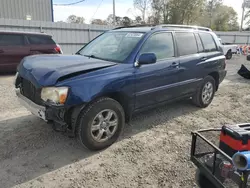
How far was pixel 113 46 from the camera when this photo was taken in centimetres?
400

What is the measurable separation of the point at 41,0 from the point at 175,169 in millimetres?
17830

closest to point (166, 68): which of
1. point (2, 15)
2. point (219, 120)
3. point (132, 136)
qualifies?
point (132, 136)

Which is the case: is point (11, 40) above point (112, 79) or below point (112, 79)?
above

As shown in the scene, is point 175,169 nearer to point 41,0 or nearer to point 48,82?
point 48,82

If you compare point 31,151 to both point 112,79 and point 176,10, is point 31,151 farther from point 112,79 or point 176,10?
point 176,10

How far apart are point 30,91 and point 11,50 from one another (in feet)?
20.0

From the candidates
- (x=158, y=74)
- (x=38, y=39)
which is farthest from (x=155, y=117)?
(x=38, y=39)

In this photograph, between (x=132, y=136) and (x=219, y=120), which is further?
(x=219, y=120)

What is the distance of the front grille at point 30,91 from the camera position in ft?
10.0

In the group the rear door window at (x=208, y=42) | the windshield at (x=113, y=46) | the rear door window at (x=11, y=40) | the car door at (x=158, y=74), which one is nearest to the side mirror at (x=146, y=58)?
the car door at (x=158, y=74)

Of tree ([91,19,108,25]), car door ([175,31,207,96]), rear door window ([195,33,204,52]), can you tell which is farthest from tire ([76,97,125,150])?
tree ([91,19,108,25])

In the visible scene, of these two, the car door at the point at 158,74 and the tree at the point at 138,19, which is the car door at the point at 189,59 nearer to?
the car door at the point at 158,74

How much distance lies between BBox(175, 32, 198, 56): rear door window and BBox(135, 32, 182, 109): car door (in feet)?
0.69

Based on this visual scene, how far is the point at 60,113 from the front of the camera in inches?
116
